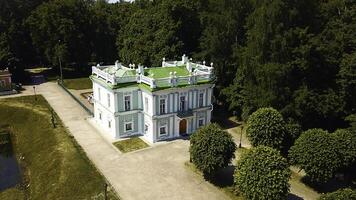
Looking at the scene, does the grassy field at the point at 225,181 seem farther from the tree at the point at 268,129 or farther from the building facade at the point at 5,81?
the building facade at the point at 5,81

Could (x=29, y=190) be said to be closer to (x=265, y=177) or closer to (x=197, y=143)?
(x=197, y=143)

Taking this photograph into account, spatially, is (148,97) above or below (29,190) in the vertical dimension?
above

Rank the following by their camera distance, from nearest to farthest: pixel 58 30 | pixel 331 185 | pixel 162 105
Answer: pixel 331 185 → pixel 162 105 → pixel 58 30

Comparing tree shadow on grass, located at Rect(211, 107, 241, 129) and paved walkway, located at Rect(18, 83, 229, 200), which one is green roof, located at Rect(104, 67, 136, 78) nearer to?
paved walkway, located at Rect(18, 83, 229, 200)

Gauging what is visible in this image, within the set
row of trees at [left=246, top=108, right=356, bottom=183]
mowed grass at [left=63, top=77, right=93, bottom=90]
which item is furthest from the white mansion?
mowed grass at [left=63, top=77, right=93, bottom=90]

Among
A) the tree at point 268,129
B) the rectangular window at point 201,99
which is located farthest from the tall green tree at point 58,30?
the tree at point 268,129

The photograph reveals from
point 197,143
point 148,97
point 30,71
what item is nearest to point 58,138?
point 148,97

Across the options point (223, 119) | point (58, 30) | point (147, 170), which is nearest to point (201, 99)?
point (223, 119)

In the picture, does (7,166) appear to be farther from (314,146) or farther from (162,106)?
(314,146)
